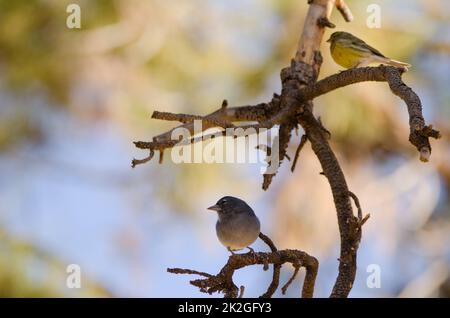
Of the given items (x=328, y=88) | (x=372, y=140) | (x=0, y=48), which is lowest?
(x=328, y=88)

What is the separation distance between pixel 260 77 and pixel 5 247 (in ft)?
6.96

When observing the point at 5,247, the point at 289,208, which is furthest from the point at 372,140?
the point at 5,247

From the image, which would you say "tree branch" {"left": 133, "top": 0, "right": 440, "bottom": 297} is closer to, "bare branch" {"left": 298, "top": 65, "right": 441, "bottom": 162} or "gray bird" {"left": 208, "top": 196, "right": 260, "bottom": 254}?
"bare branch" {"left": 298, "top": 65, "right": 441, "bottom": 162}

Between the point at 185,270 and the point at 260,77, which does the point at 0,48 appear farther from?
the point at 185,270

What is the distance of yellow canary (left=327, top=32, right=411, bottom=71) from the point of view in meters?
3.77

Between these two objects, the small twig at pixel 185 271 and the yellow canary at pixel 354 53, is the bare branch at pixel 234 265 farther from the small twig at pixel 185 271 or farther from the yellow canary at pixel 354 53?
the yellow canary at pixel 354 53

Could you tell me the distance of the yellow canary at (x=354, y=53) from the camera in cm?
377

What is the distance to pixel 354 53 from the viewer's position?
382 cm

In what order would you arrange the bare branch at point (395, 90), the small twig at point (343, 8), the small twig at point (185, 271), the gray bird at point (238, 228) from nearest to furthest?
the bare branch at point (395, 90) < the small twig at point (185, 271) < the small twig at point (343, 8) < the gray bird at point (238, 228)

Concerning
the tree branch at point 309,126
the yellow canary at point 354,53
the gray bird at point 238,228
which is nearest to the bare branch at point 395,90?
the tree branch at point 309,126

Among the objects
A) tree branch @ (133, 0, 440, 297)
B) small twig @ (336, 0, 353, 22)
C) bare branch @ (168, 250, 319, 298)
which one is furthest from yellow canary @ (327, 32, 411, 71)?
bare branch @ (168, 250, 319, 298)

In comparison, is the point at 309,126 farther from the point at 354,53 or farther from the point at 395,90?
the point at 354,53

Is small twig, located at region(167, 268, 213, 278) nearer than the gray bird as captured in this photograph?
Yes

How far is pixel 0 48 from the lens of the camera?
6.54m
